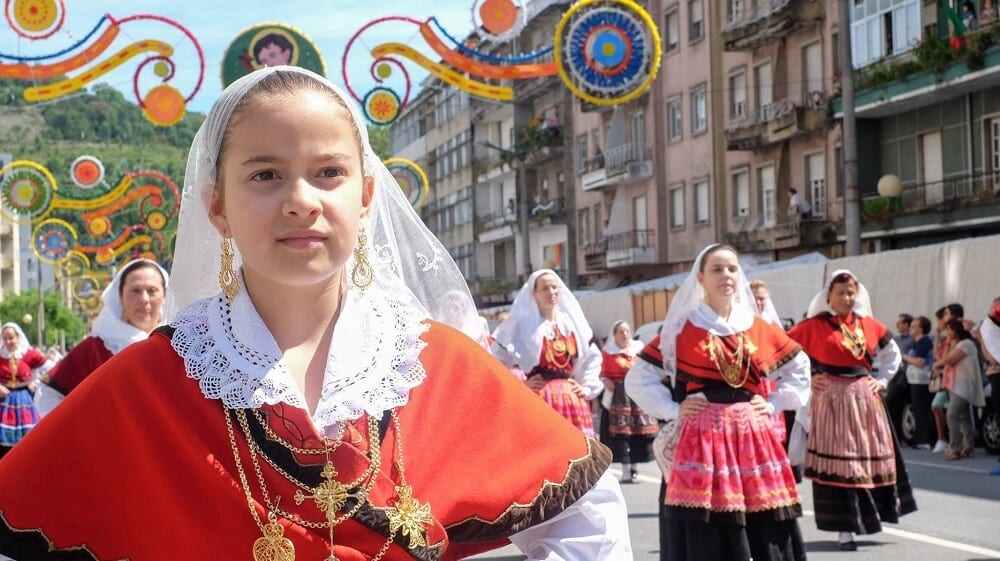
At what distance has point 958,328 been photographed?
16.0 m

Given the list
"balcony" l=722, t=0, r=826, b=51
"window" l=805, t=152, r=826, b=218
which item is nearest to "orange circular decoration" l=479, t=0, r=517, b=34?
"balcony" l=722, t=0, r=826, b=51

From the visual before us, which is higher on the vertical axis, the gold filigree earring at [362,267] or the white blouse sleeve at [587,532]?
the gold filigree earring at [362,267]

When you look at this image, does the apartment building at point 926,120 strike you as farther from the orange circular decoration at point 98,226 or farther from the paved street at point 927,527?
the orange circular decoration at point 98,226

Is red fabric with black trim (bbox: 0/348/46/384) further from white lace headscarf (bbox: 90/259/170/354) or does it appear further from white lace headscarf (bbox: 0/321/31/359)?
white lace headscarf (bbox: 90/259/170/354)

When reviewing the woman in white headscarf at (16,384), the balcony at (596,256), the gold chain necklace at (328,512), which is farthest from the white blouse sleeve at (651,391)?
the balcony at (596,256)

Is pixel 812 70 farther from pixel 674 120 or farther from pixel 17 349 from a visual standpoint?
pixel 17 349

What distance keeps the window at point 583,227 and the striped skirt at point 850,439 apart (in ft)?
124

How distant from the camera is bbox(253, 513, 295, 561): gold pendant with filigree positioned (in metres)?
2.48

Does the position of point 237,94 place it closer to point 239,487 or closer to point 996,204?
point 239,487

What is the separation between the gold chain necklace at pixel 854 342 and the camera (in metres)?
10.9

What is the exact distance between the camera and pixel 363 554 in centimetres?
256

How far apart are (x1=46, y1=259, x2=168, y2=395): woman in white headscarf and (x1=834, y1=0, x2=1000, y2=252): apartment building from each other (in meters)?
19.0

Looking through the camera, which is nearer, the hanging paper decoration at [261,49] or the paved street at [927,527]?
the paved street at [927,527]

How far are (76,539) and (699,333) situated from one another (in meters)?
6.34
